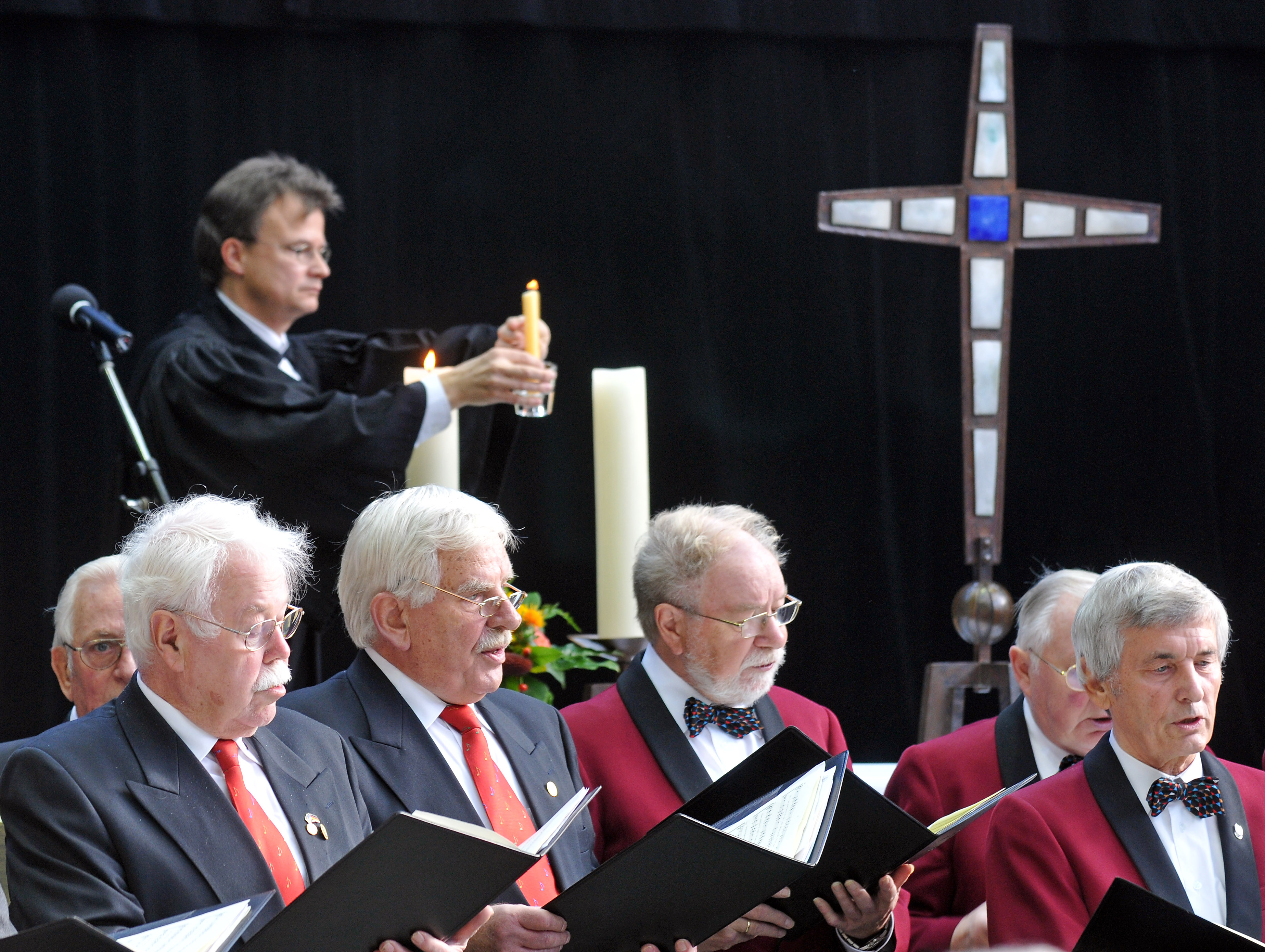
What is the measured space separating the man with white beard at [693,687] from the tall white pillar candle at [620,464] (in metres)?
0.14

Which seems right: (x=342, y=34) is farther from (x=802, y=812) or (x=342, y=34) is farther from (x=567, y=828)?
(x=802, y=812)

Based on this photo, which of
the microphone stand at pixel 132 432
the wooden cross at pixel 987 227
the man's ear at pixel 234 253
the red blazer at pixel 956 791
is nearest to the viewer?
the red blazer at pixel 956 791

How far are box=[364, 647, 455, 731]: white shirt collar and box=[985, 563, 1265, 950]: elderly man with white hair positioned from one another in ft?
3.08

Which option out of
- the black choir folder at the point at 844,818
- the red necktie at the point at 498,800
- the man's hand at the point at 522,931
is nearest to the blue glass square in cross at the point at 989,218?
the black choir folder at the point at 844,818

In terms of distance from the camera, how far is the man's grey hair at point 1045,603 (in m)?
3.14

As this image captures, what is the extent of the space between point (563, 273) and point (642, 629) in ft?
5.99

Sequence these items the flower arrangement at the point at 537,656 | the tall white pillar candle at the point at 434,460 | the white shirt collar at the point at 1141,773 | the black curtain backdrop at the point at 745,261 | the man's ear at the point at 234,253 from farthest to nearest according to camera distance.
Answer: the black curtain backdrop at the point at 745,261 → the man's ear at the point at 234,253 → the tall white pillar candle at the point at 434,460 → the flower arrangement at the point at 537,656 → the white shirt collar at the point at 1141,773

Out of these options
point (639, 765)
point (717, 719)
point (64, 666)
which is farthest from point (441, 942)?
point (64, 666)

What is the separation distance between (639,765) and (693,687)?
228 millimetres

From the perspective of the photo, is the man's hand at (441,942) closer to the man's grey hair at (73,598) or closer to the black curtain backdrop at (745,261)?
the man's grey hair at (73,598)

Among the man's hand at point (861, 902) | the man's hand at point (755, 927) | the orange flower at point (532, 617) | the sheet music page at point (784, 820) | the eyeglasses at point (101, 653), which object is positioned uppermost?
the eyeglasses at point (101, 653)

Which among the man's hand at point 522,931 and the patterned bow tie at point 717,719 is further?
the patterned bow tie at point 717,719

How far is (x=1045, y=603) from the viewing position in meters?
3.18

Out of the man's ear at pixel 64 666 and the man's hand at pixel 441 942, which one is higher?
the man's ear at pixel 64 666
